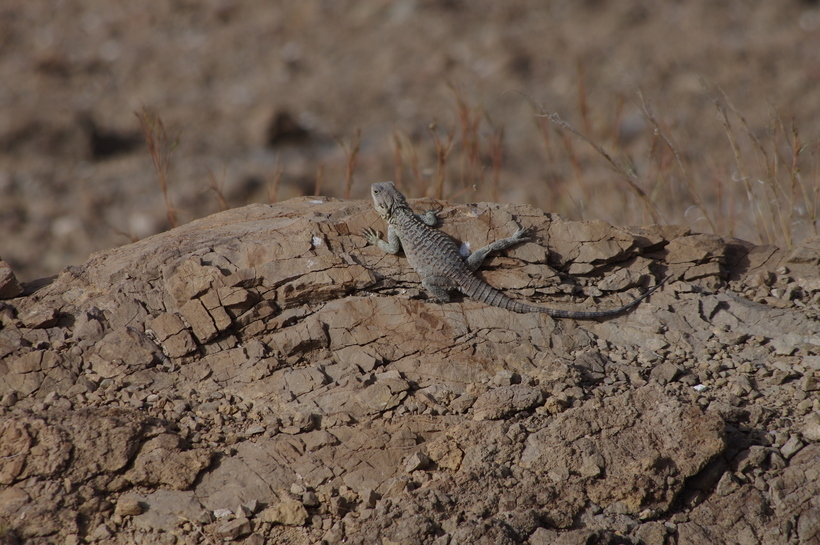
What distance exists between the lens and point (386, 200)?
482cm

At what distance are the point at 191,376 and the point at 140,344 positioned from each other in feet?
1.25

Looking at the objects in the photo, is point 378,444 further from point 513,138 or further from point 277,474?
point 513,138

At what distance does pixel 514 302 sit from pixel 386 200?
131cm

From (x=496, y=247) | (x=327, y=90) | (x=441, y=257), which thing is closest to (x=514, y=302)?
(x=496, y=247)

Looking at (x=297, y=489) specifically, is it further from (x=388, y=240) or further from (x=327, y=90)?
(x=327, y=90)

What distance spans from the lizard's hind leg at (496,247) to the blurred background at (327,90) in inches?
159

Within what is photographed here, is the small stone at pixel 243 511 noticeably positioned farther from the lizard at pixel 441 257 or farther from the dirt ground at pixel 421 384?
the lizard at pixel 441 257

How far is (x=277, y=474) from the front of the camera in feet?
10.1

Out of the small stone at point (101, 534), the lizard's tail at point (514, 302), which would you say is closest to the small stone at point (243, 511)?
the small stone at point (101, 534)

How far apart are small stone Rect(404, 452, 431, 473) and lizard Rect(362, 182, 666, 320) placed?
1418mm

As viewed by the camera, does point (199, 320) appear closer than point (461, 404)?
No

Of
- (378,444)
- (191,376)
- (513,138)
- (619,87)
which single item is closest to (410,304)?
(378,444)

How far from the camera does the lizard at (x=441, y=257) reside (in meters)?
4.23

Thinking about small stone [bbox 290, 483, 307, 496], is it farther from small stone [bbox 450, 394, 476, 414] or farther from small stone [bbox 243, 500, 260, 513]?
small stone [bbox 450, 394, 476, 414]
